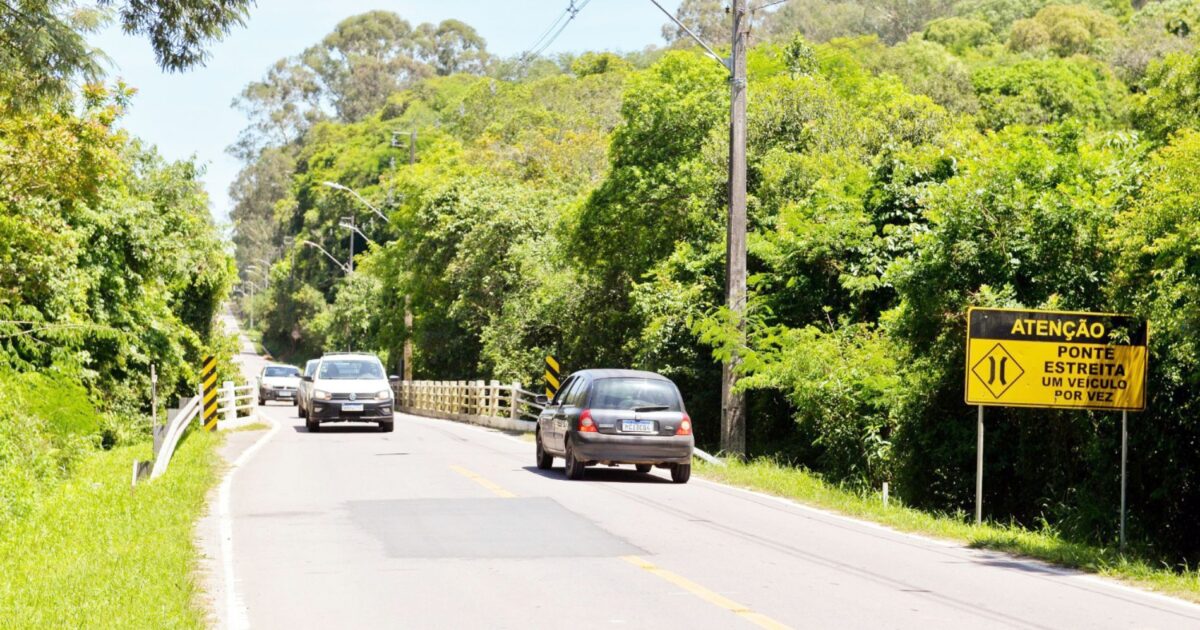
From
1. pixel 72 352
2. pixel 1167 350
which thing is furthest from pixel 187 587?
pixel 72 352

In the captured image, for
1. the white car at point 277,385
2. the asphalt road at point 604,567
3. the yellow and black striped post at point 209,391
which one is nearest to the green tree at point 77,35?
the asphalt road at point 604,567

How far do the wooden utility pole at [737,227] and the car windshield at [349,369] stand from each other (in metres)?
12.6

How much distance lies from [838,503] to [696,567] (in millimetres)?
6403

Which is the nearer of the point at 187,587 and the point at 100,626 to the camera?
the point at 100,626

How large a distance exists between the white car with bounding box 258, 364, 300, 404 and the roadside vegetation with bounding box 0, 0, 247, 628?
36.3 feet

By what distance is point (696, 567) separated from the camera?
11398mm

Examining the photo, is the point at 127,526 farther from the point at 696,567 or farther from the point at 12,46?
the point at 12,46

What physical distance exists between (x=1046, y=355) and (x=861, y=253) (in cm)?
980

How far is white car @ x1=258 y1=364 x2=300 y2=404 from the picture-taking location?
58125 mm

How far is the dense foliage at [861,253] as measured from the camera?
50.6 ft

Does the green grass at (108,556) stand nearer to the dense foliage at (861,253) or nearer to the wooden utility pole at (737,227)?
the wooden utility pole at (737,227)

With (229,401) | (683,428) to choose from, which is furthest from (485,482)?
(229,401)

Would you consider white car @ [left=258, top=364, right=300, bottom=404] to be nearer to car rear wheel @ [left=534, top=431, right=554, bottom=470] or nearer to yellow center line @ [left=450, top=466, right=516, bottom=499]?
car rear wheel @ [left=534, top=431, right=554, bottom=470]

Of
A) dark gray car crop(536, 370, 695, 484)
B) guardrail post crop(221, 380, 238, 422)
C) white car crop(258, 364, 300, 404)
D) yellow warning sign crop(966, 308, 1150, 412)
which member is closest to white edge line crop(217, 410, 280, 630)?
dark gray car crop(536, 370, 695, 484)
